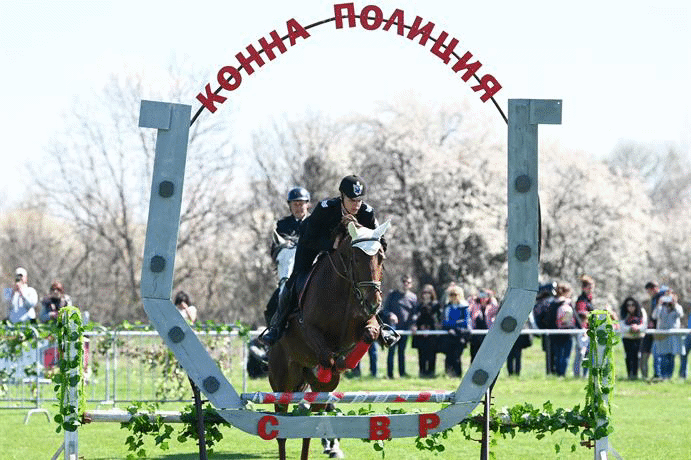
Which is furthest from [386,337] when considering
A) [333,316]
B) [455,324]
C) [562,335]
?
[562,335]

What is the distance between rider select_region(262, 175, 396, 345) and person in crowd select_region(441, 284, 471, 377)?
38.8ft

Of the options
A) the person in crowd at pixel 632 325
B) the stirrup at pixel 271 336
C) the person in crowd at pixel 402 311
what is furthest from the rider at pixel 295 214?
the person in crowd at pixel 632 325

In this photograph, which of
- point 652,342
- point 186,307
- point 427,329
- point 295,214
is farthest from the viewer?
point 652,342

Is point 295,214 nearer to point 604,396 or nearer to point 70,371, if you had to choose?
point 70,371

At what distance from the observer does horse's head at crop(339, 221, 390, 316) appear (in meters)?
10.0

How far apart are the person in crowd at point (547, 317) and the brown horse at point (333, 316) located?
13.4 m

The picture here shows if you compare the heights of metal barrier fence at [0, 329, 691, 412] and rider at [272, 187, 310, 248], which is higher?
rider at [272, 187, 310, 248]

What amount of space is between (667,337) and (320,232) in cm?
1470

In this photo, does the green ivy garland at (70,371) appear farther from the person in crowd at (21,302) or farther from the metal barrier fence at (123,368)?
the person in crowd at (21,302)

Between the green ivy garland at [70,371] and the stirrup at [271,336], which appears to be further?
the stirrup at [271,336]

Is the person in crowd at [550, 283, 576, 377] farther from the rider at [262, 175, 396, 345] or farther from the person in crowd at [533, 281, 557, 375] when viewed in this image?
the rider at [262, 175, 396, 345]

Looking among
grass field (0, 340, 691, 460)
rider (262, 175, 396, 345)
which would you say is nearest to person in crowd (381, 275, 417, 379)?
grass field (0, 340, 691, 460)

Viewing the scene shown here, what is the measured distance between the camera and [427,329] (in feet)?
82.0

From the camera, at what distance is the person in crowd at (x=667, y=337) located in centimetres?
2423
